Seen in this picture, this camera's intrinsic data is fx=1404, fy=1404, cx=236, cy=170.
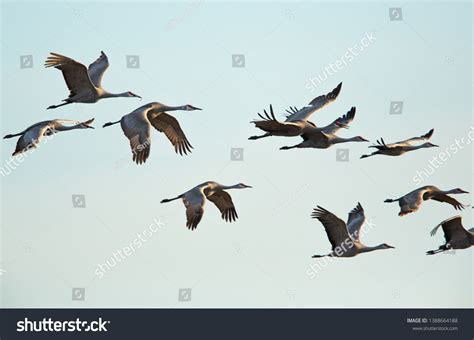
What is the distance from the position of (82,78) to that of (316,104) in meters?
5.73

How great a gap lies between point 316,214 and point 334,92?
4.19 m

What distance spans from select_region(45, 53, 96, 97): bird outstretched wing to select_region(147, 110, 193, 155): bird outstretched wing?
1648mm

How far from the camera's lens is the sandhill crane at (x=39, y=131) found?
93.5 ft

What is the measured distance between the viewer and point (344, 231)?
29.4 m

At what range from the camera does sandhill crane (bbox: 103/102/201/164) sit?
28.5 metres

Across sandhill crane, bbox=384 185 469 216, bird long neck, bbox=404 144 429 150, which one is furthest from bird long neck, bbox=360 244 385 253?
bird long neck, bbox=404 144 429 150

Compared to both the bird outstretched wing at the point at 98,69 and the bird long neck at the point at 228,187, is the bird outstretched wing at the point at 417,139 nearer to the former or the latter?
the bird long neck at the point at 228,187

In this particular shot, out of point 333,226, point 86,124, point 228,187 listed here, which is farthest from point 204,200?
point 86,124

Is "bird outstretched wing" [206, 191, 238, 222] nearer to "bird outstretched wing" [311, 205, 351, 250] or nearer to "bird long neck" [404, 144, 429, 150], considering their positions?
"bird outstretched wing" [311, 205, 351, 250]

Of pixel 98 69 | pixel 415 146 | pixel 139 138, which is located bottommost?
pixel 415 146

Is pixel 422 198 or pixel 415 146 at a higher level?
pixel 415 146

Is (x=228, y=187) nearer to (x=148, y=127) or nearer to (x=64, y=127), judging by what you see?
(x=148, y=127)

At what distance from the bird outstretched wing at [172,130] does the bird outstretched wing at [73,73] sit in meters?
1.65
